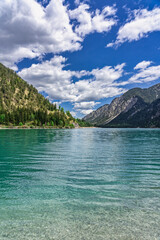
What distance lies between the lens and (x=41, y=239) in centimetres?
707

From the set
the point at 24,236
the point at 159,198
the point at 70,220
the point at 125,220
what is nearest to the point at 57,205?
the point at 70,220

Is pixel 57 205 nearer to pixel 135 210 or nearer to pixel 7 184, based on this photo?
pixel 135 210

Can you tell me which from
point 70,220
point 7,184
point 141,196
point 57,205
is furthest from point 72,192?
point 7,184

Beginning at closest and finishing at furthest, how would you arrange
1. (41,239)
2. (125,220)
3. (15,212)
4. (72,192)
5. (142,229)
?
(41,239) < (142,229) < (125,220) < (15,212) < (72,192)

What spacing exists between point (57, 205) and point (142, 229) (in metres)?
5.16

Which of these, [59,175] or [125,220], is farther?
[59,175]

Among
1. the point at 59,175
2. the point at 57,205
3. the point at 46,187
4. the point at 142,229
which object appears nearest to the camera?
the point at 142,229

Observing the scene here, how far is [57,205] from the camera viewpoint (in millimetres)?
10469

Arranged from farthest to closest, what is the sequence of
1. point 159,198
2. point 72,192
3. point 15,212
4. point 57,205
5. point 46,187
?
point 46,187, point 72,192, point 159,198, point 57,205, point 15,212

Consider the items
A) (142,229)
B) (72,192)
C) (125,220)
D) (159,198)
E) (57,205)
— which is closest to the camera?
(142,229)

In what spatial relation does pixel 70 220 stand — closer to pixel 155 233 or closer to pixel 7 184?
pixel 155 233

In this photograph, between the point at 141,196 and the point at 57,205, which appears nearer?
the point at 57,205

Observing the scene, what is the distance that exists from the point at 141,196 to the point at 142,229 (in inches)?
177

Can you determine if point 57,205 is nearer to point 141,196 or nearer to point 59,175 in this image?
point 141,196
